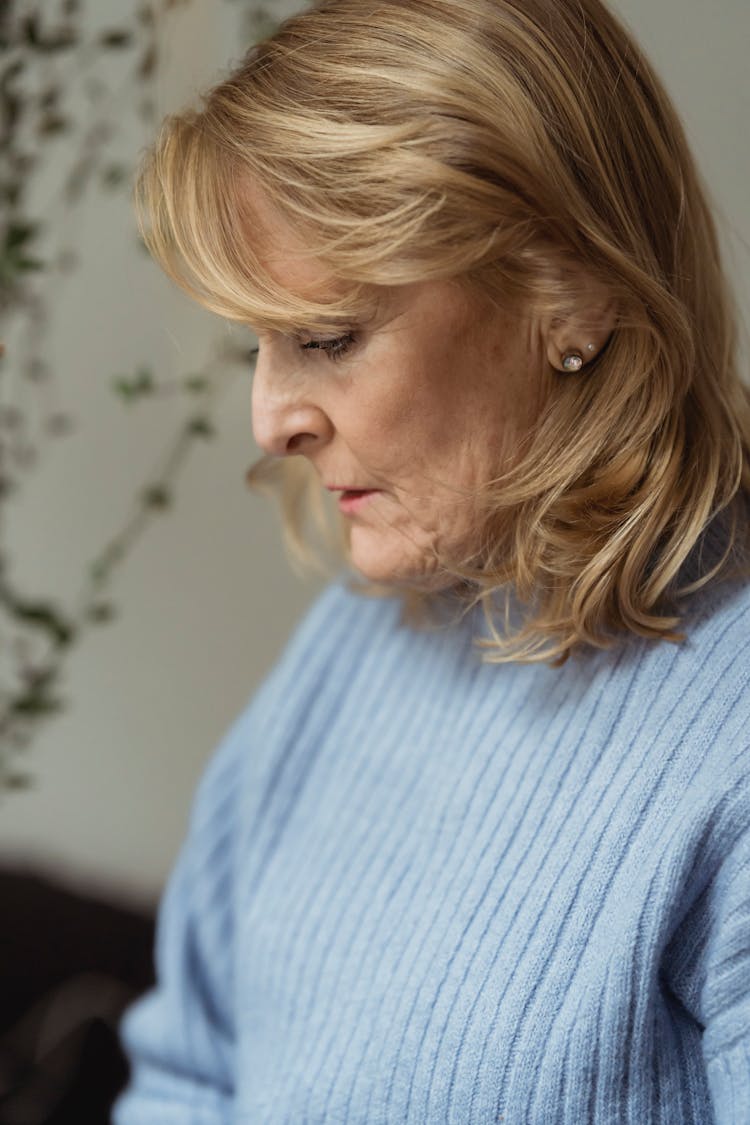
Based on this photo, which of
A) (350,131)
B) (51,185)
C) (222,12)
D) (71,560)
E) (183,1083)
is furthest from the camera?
(71,560)

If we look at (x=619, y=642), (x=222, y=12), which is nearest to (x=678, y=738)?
(x=619, y=642)

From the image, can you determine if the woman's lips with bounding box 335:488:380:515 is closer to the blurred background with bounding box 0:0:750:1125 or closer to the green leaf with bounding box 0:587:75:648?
the blurred background with bounding box 0:0:750:1125

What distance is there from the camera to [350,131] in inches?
28.1

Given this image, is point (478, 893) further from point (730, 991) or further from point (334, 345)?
point (334, 345)

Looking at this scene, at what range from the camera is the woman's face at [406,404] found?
2.49 feet

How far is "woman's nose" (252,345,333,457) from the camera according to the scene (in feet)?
2.69

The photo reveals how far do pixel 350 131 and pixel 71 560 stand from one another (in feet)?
3.00

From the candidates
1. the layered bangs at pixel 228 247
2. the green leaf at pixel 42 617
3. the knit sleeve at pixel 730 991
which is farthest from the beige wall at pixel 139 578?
the knit sleeve at pixel 730 991

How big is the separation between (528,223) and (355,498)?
234 millimetres

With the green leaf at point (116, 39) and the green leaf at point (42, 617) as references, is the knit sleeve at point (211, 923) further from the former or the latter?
the green leaf at point (116, 39)

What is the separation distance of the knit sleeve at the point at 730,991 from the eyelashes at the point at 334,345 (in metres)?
0.39

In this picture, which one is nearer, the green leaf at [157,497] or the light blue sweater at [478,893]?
the light blue sweater at [478,893]

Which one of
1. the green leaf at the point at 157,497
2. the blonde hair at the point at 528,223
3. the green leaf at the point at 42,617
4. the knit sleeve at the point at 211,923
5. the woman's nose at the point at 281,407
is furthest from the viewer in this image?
the green leaf at the point at 157,497

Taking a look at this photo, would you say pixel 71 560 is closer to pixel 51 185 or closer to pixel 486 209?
pixel 51 185
